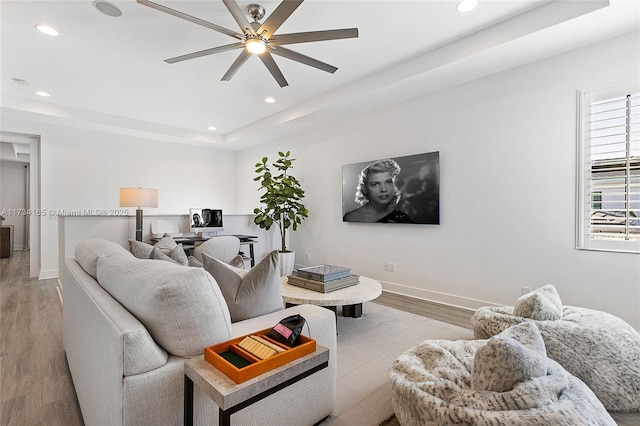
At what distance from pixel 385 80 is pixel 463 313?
2.68 metres

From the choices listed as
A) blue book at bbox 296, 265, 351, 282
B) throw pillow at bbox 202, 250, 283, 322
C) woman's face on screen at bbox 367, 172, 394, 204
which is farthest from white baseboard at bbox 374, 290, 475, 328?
throw pillow at bbox 202, 250, 283, 322

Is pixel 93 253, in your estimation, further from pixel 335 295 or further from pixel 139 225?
pixel 139 225

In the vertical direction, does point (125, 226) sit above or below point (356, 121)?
below

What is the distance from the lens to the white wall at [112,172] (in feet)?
16.0

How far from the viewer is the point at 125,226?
382 centimetres

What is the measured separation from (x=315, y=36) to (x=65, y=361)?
2.92 meters

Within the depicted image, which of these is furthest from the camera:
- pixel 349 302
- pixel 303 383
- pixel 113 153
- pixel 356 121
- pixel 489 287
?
pixel 113 153

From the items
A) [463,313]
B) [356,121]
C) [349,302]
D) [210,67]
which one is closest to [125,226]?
[210,67]

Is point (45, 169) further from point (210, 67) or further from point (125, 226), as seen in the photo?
point (210, 67)

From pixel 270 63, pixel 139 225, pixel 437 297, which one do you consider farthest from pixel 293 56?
pixel 437 297

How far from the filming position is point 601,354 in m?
Result: 1.69

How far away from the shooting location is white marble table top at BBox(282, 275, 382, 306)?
2283 millimetres

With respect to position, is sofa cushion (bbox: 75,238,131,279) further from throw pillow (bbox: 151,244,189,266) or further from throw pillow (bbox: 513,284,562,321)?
throw pillow (bbox: 513,284,562,321)

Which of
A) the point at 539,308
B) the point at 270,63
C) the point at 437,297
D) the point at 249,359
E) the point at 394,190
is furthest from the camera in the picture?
the point at 394,190
